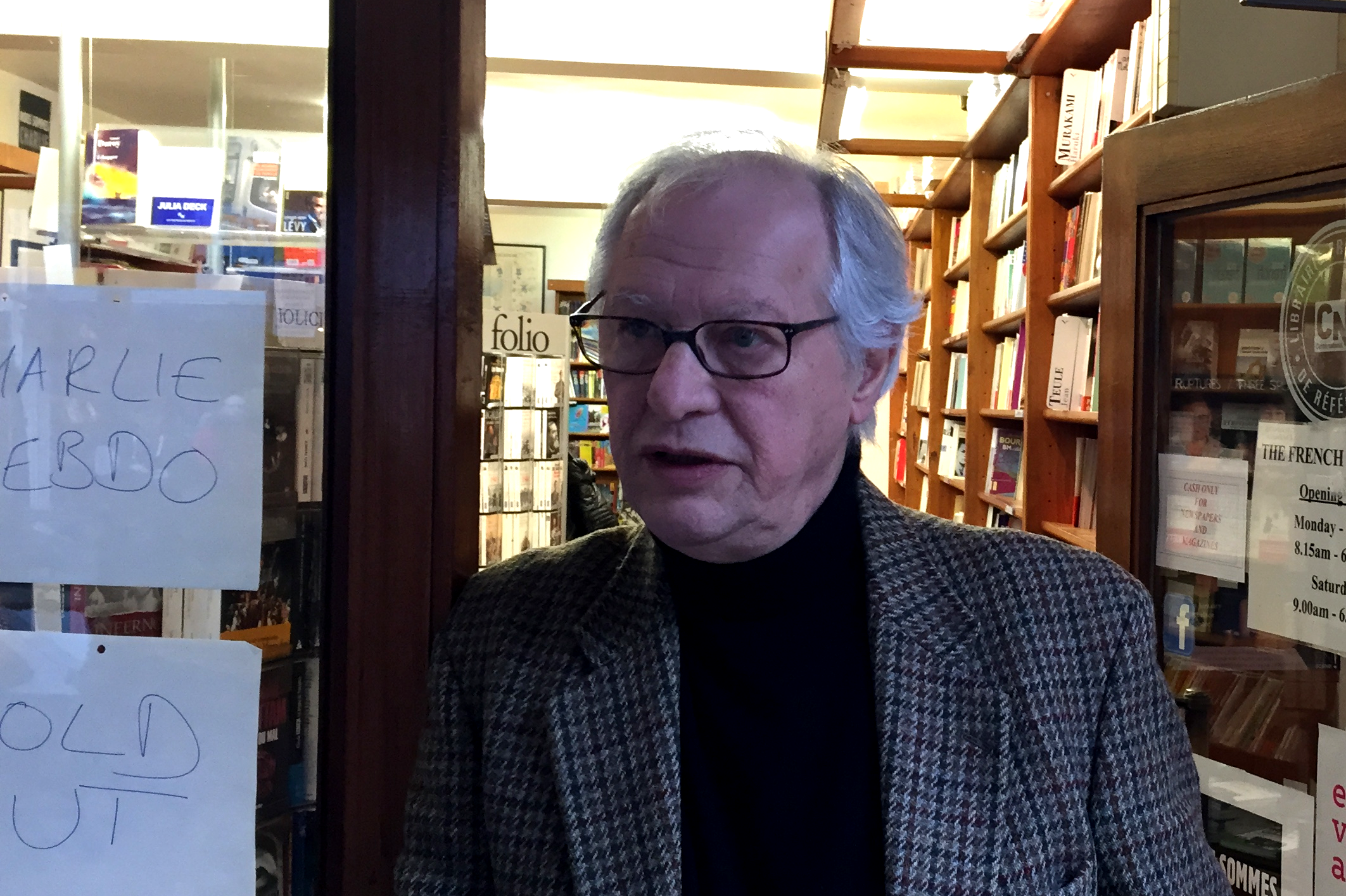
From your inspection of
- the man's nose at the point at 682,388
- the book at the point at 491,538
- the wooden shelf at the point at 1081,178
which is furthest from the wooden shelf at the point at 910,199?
the man's nose at the point at 682,388

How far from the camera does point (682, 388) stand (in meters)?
0.85

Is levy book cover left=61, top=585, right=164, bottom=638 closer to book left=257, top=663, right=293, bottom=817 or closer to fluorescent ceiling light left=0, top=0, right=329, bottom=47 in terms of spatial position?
book left=257, top=663, right=293, bottom=817

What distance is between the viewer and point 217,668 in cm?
87

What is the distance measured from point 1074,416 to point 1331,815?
1.43 metres

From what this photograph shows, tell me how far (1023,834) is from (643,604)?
0.41 metres

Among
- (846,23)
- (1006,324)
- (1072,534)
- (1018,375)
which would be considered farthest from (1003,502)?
(846,23)

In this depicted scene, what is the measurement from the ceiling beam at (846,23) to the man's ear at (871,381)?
6.30 feet

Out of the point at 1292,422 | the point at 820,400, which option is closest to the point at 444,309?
the point at 820,400

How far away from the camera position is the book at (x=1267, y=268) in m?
1.59

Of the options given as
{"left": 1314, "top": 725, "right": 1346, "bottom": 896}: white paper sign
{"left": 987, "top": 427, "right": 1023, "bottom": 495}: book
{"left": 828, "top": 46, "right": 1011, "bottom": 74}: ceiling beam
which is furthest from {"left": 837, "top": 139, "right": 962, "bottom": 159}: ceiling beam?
{"left": 1314, "top": 725, "right": 1346, "bottom": 896}: white paper sign

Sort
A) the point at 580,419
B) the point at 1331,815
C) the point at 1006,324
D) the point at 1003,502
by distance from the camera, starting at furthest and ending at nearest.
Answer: the point at 580,419 → the point at 1006,324 → the point at 1003,502 → the point at 1331,815

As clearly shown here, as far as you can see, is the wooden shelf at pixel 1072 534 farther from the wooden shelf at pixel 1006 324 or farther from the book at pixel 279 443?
the book at pixel 279 443

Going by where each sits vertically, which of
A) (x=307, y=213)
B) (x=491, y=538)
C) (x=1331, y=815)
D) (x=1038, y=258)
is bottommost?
(x=491, y=538)

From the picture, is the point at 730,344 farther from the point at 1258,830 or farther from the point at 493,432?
the point at 493,432
